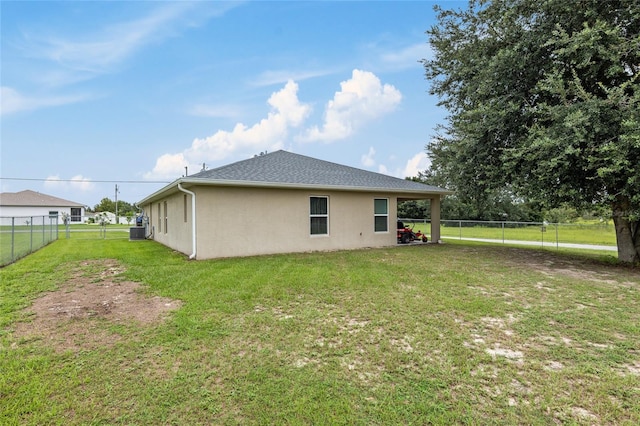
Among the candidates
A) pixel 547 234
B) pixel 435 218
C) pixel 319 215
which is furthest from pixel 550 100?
pixel 547 234

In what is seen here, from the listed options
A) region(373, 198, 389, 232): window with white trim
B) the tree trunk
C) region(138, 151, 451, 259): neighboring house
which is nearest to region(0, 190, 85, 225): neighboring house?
region(138, 151, 451, 259): neighboring house

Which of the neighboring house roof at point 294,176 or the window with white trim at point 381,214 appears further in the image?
the window with white trim at point 381,214

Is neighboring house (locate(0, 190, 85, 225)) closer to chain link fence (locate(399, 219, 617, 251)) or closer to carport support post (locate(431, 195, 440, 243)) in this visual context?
carport support post (locate(431, 195, 440, 243))

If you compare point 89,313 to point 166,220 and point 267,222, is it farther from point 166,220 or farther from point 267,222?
point 166,220

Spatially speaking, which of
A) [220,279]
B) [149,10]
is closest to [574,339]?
[220,279]

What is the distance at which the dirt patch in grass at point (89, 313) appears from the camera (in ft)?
12.2

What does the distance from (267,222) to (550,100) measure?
28.1 ft

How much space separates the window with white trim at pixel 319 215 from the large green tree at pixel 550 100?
4317 millimetres

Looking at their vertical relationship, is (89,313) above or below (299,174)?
below

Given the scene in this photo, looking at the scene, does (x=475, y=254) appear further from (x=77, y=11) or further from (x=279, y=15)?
(x=77, y=11)

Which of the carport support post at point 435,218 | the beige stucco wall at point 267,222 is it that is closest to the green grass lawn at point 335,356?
the beige stucco wall at point 267,222

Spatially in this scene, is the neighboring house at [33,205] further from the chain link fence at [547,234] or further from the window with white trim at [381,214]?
the chain link fence at [547,234]

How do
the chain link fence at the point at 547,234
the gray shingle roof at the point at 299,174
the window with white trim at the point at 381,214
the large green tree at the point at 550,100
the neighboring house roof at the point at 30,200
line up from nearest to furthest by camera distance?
the large green tree at the point at 550,100
the gray shingle roof at the point at 299,174
the window with white trim at the point at 381,214
the chain link fence at the point at 547,234
the neighboring house roof at the point at 30,200

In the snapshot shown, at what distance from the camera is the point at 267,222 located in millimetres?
10047
